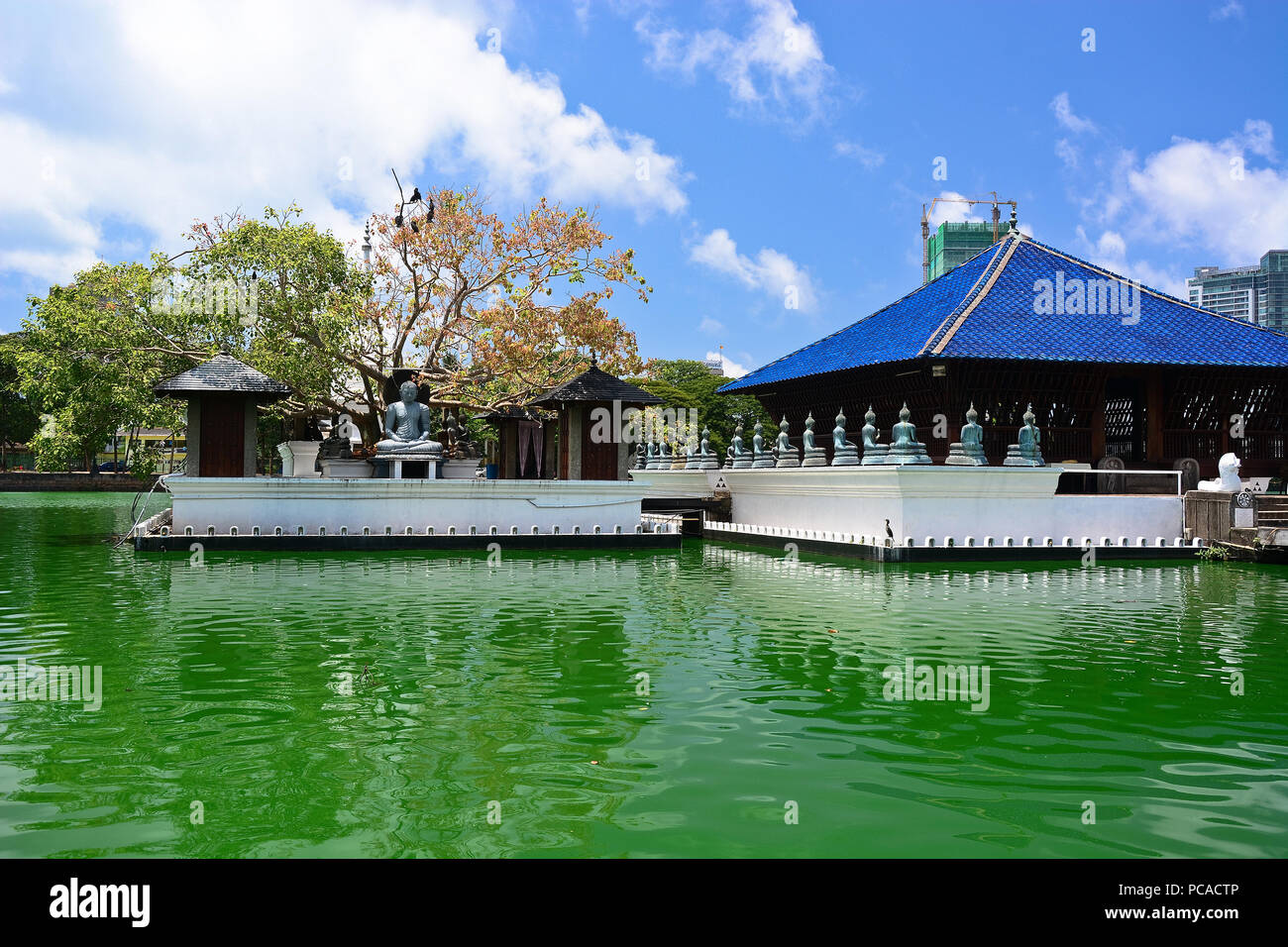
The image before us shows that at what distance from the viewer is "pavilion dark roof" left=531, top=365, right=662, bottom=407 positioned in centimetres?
2367

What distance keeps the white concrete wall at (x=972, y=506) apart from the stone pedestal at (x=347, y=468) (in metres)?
10.5

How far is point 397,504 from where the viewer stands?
72.4 feet

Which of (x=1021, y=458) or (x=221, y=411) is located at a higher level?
(x=221, y=411)

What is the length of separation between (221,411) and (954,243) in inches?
4907

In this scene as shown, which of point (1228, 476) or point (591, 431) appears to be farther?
point (591, 431)

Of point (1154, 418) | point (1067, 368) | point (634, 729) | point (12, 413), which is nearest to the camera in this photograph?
point (634, 729)

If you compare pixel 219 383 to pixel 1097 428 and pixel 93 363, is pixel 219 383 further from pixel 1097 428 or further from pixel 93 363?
pixel 1097 428

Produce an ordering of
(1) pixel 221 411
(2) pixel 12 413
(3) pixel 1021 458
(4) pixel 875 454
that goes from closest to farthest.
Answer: (4) pixel 875 454, (3) pixel 1021 458, (1) pixel 221 411, (2) pixel 12 413

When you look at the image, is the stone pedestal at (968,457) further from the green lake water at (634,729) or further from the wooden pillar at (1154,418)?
the wooden pillar at (1154,418)

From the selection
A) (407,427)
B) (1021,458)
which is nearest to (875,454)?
(1021,458)

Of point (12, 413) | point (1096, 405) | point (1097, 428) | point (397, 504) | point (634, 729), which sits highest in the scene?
point (12, 413)

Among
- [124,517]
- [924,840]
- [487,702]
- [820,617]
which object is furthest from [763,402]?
[924,840]

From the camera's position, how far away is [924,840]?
4.88m
